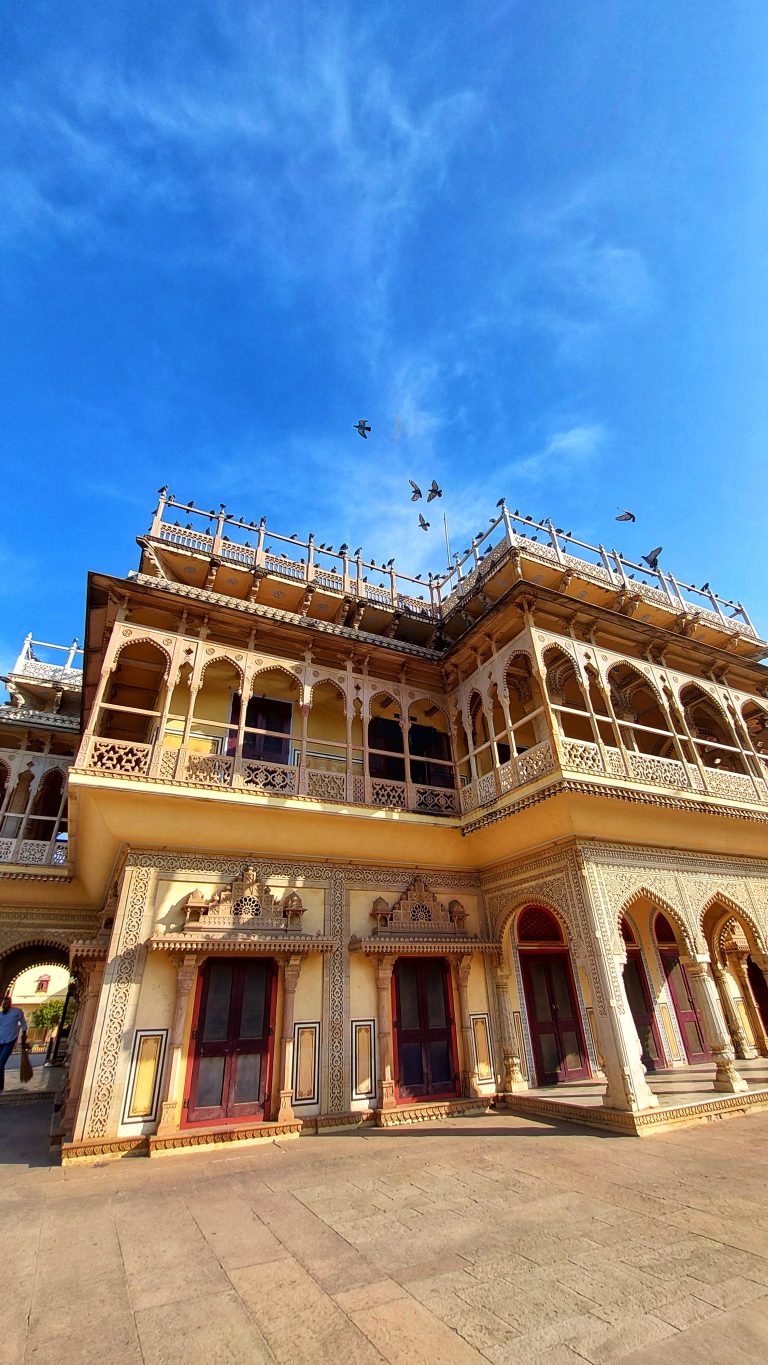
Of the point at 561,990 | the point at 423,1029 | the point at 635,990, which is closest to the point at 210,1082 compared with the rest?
the point at 423,1029

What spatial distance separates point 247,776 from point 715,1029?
27.2 ft

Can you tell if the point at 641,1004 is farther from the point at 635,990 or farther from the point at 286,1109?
the point at 286,1109

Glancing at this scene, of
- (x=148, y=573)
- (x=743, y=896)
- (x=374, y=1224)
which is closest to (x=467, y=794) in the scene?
(x=743, y=896)

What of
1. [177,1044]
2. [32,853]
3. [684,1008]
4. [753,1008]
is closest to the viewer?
[177,1044]

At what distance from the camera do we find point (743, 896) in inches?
435

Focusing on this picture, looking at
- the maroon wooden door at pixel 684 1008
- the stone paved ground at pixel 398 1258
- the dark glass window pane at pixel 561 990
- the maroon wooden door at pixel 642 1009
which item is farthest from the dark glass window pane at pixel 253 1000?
the maroon wooden door at pixel 684 1008

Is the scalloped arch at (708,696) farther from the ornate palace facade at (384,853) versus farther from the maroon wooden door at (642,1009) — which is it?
the maroon wooden door at (642,1009)

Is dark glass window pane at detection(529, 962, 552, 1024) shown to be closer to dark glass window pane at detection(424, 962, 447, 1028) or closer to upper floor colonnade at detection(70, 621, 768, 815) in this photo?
dark glass window pane at detection(424, 962, 447, 1028)

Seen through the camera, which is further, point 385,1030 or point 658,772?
point 658,772

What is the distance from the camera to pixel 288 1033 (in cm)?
864

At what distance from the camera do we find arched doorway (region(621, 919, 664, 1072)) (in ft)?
39.3

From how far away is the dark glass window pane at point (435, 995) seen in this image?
988cm

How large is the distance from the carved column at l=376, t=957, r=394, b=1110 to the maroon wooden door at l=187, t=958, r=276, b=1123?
1.73 metres

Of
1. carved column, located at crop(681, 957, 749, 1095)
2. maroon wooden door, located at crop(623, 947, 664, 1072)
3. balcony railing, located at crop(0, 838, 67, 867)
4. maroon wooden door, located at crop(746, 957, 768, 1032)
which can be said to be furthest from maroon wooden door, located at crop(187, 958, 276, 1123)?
maroon wooden door, located at crop(746, 957, 768, 1032)
